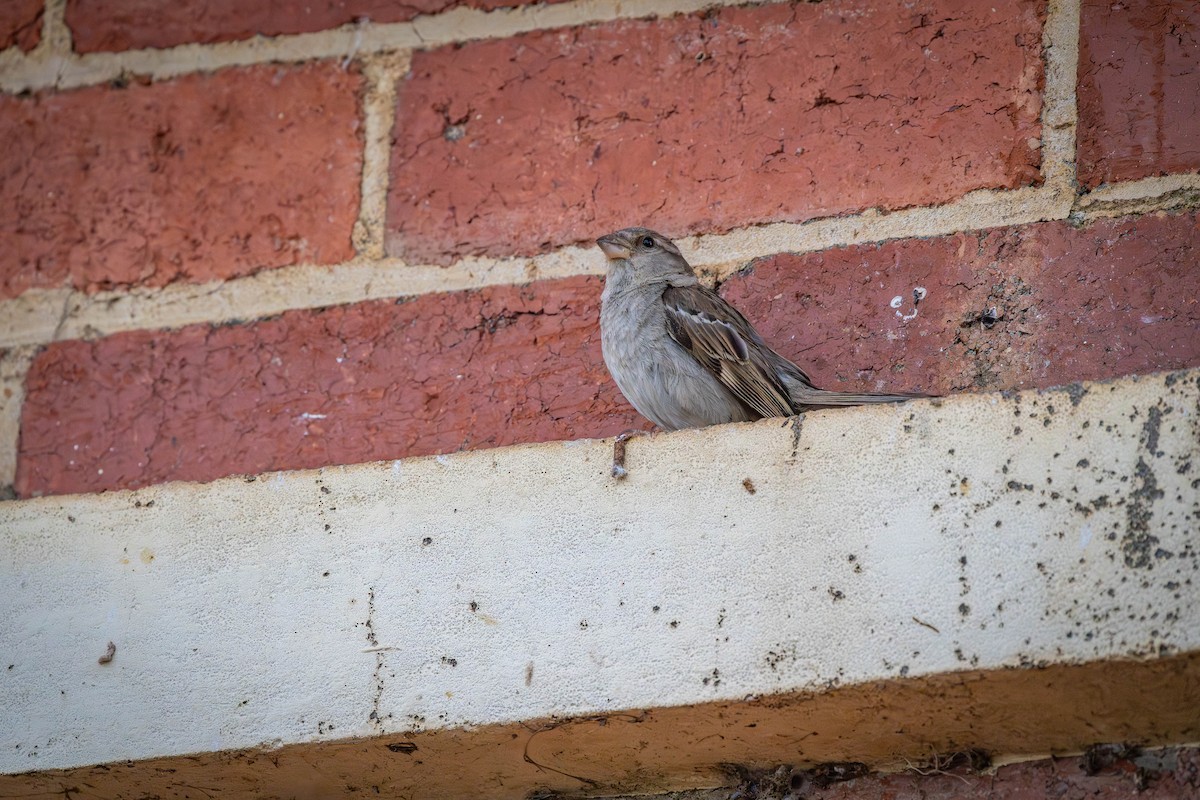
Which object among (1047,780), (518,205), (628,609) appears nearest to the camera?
(1047,780)

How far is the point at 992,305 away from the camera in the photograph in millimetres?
2459

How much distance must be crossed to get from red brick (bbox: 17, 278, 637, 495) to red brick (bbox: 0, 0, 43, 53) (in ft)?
2.21

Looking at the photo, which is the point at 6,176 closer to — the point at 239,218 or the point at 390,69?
the point at 239,218

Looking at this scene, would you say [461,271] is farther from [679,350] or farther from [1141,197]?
[1141,197]

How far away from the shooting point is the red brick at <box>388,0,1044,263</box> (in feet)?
8.57

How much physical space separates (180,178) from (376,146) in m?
0.40

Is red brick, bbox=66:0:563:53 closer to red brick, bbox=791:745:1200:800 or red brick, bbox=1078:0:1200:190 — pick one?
red brick, bbox=1078:0:1200:190

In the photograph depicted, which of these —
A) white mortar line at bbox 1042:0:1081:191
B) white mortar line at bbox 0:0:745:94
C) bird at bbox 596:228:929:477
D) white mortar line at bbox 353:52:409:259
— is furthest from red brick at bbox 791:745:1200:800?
white mortar line at bbox 0:0:745:94

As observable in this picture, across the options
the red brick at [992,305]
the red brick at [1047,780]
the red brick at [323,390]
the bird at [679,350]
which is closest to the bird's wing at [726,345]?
the bird at [679,350]

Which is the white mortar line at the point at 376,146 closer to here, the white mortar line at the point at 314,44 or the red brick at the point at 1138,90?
the white mortar line at the point at 314,44

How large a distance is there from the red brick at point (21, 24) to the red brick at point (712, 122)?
2.61 ft

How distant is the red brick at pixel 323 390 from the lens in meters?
2.66

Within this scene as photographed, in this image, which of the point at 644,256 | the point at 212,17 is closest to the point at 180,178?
the point at 212,17

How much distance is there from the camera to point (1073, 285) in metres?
2.42
